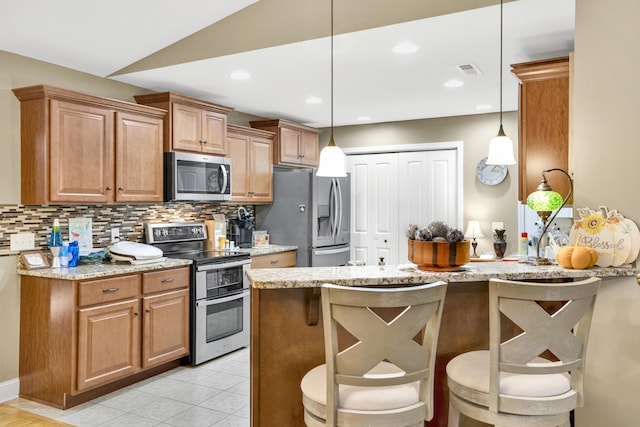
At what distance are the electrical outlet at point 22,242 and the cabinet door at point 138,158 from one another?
643mm

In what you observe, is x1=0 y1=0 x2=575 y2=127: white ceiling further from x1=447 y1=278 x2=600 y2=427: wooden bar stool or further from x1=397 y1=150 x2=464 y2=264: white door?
x1=447 y1=278 x2=600 y2=427: wooden bar stool

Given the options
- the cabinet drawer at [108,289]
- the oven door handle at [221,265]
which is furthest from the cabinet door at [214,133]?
the cabinet drawer at [108,289]

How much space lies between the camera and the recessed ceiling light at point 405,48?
3.14 m

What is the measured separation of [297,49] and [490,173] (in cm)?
295

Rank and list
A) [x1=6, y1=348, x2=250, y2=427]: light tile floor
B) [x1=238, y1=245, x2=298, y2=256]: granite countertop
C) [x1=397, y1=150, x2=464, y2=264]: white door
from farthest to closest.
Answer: [x1=397, y1=150, x2=464, y2=264]: white door
[x1=238, y1=245, x2=298, y2=256]: granite countertop
[x1=6, y1=348, x2=250, y2=427]: light tile floor

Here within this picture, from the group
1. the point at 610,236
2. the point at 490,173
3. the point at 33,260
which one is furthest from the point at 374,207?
the point at 610,236

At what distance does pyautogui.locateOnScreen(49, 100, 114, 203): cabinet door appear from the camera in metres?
3.37

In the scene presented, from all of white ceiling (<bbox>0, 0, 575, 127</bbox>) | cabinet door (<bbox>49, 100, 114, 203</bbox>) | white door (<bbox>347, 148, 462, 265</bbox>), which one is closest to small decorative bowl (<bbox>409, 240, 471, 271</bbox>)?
white ceiling (<bbox>0, 0, 575, 127</bbox>)

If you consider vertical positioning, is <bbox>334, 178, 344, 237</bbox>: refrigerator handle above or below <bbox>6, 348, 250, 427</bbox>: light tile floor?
above

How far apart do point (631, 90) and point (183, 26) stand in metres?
2.75

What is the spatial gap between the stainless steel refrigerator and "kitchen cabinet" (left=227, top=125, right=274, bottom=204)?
172mm

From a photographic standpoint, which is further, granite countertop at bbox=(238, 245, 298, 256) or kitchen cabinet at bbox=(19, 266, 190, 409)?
granite countertop at bbox=(238, 245, 298, 256)

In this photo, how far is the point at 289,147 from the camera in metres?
5.71

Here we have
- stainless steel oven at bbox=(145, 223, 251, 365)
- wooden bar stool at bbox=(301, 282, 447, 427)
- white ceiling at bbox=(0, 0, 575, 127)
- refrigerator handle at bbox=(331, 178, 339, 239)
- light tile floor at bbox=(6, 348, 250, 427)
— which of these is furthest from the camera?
refrigerator handle at bbox=(331, 178, 339, 239)
